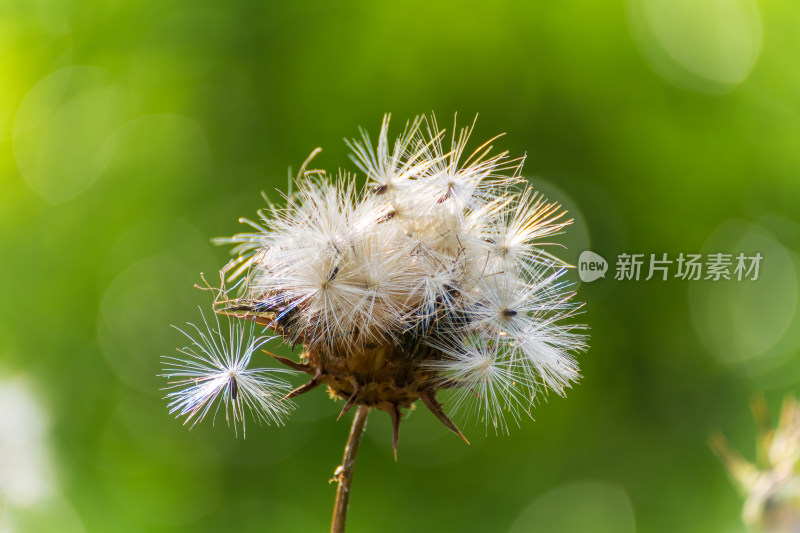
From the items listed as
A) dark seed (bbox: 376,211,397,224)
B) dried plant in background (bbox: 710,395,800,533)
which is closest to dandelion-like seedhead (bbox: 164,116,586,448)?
dark seed (bbox: 376,211,397,224)

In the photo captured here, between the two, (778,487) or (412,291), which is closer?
(412,291)

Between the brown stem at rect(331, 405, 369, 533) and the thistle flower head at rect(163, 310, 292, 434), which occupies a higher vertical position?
the thistle flower head at rect(163, 310, 292, 434)

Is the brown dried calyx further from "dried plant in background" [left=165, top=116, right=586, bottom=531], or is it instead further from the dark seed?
the dark seed

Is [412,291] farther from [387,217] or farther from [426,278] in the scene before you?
[387,217]

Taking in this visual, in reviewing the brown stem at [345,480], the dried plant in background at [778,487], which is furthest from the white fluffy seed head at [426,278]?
the dried plant in background at [778,487]

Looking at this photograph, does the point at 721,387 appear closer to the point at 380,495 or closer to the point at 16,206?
the point at 380,495

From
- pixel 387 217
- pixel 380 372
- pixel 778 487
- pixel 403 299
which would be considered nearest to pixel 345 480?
pixel 380 372

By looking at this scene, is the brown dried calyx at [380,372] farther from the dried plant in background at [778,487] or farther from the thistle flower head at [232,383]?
the dried plant in background at [778,487]

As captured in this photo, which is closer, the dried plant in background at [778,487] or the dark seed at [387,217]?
the dark seed at [387,217]
